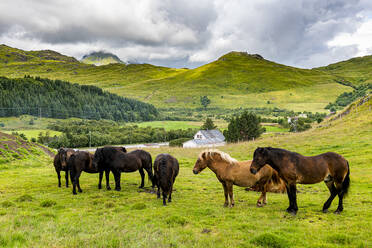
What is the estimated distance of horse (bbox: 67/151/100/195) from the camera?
1241 cm

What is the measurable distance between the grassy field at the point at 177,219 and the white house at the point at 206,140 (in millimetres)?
69853

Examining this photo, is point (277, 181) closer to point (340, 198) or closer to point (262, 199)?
point (262, 199)

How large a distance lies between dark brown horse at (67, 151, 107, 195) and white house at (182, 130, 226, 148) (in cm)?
6994

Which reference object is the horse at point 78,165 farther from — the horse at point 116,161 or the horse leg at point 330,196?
the horse leg at point 330,196

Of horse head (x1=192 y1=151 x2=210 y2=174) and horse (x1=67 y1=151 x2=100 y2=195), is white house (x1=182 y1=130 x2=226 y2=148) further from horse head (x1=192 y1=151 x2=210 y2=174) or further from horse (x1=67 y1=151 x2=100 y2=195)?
horse head (x1=192 y1=151 x2=210 y2=174)

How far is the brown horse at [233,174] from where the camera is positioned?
955 centimetres

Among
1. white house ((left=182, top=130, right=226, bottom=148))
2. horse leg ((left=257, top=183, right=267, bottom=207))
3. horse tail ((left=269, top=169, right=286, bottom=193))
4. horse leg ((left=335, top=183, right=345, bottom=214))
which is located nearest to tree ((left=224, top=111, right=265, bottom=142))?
white house ((left=182, top=130, right=226, bottom=148))

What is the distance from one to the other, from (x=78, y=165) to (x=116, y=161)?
2.10 metres

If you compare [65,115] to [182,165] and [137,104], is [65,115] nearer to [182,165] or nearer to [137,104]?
[137,104]

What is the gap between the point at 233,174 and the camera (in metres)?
9.59

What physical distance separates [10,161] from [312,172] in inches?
937

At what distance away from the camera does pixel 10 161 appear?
20.3 metres

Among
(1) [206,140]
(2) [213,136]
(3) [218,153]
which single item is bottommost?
(1) [206,140]

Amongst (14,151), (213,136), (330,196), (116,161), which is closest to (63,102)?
(213,136)
